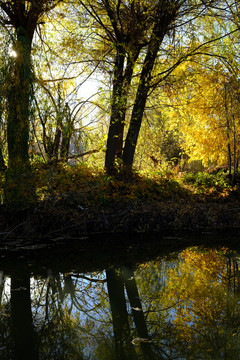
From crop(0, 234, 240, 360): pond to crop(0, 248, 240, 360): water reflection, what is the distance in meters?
0.01

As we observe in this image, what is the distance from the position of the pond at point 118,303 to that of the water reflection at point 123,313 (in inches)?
0.4

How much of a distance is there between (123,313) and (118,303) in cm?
32

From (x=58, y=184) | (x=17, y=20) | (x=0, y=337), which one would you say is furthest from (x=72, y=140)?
(x=0, y=337)

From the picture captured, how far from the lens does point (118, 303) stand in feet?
13.1

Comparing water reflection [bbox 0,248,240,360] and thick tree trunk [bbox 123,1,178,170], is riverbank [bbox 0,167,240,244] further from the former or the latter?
water reflection [bbox 0,248,240,360]

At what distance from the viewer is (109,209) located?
8.55 meters

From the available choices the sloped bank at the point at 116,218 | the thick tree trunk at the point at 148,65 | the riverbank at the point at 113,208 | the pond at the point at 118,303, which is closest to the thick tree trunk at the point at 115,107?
the thick tree trunk at the point at 148,65

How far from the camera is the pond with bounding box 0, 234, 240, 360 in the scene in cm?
290

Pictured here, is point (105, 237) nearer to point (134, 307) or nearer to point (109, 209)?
point (109, 209)

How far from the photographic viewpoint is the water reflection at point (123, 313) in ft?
9.40

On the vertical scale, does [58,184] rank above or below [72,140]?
below

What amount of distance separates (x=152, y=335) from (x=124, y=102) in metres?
7.08

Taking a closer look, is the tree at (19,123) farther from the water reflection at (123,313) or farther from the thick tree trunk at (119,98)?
the thick tree trunk at (119,98)

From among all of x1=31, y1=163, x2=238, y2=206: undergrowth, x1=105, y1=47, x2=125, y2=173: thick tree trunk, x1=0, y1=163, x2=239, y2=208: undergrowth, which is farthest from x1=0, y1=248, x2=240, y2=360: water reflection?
x1=105, y1=47, x2=125, y2=173: thick tree trunk
